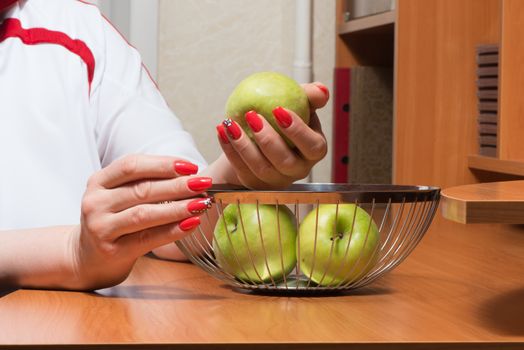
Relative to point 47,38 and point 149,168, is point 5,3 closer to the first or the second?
point 47,38

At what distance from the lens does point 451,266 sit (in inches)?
38.2

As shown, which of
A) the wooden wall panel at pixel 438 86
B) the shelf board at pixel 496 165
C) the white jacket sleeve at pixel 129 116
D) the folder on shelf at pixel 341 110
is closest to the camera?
the white jacket sleeve at pixel 129 116

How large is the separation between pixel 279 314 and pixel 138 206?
0.15 metres

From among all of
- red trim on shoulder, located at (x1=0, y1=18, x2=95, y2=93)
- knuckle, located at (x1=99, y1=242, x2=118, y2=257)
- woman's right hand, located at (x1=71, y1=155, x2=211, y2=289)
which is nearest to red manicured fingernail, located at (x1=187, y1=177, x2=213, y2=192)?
woman's right hand, located at (x1=71, y1=155, x2=211, y2=289)

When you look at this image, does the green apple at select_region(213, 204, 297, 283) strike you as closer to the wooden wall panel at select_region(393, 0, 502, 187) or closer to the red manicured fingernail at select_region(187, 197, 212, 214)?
the red manicured fingernail at select_region(187, 197, 212, 214)

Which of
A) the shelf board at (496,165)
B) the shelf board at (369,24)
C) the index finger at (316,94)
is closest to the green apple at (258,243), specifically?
the index finger at (316,94)

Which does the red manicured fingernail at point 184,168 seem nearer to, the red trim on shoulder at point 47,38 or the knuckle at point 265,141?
the knuckle at point 265,141

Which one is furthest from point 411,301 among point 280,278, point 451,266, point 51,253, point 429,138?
point 429,138

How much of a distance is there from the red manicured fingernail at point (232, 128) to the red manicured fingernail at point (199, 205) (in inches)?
2.8

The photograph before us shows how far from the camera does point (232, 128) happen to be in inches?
30.1

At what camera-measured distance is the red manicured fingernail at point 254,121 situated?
29.8 inches

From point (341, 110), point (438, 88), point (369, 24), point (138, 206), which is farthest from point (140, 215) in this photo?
point (341, 110)

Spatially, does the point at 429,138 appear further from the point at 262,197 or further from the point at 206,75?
the point at 262,197

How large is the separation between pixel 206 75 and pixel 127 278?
1.43 m
